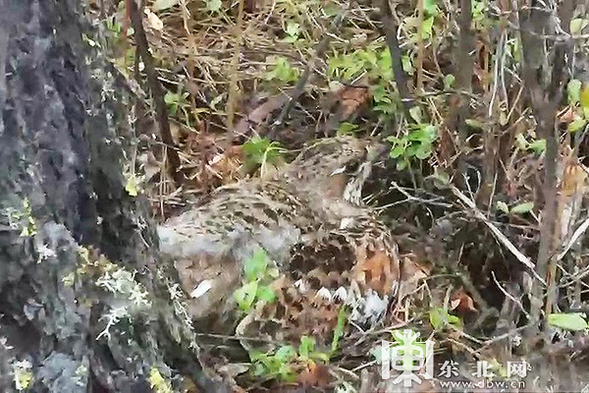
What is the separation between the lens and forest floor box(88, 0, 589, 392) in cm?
200

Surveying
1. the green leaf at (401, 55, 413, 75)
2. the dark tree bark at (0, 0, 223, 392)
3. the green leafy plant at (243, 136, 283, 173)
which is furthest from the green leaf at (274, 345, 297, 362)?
the green leaf at (401, 55, 413, 75)

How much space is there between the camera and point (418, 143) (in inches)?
103

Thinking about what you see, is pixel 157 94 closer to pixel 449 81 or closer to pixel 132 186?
pixel 449 81

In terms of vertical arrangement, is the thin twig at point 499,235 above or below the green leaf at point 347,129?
above

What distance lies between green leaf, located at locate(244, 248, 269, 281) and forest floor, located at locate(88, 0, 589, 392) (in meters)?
0.20

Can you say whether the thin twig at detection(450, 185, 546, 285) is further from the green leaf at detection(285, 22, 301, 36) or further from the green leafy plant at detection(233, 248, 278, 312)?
the green leaf at detection(285, 22, 301, 36)

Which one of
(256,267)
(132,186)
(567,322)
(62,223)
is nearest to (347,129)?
(256,267)

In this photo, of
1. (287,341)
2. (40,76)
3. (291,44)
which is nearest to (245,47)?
(291,44)

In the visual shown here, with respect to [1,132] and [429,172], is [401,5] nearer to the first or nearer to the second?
[429,172]

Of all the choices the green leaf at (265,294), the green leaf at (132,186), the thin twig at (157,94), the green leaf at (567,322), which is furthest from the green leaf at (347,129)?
the green leaf at (132,186)

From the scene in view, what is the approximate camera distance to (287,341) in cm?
215

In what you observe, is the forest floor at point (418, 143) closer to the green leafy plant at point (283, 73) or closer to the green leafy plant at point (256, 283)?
the green leafy plant at point (283, 73)

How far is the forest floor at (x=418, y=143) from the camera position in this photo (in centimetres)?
200

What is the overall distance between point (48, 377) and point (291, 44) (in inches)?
89.4
